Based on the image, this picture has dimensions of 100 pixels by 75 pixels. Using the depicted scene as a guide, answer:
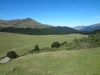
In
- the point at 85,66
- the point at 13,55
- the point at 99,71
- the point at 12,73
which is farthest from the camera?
the point at 13,55

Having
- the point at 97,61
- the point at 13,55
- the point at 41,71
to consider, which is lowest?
the point at 13,55

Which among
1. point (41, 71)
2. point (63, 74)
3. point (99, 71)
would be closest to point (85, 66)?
point (99, 71)

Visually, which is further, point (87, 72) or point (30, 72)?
point (30, 72)

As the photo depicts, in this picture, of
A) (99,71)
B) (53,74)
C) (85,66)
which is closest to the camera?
(99,71)

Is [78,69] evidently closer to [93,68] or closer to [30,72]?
[93,68]

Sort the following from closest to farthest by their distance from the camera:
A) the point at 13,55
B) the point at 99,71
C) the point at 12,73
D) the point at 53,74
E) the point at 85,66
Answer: the point at 99,71 < the point at 53,74 < the point at 85,66 < the point at 12,73 < the point at 13,55

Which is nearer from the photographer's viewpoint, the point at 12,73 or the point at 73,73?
the point at 73,73

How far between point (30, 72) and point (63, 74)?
775 centimetres

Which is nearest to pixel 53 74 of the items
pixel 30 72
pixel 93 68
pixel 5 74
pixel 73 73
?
pixel 73 73

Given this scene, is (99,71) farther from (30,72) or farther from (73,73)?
(30,72)

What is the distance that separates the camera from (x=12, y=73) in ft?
88.5

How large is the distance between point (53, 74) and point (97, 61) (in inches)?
425

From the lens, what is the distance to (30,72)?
85.1ft

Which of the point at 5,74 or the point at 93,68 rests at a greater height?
the point at 93,68
